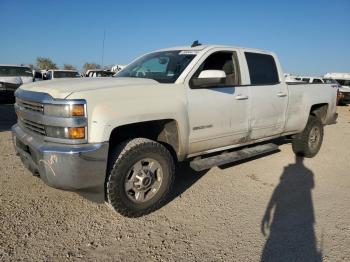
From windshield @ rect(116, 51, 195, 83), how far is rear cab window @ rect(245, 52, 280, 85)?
1102 mm

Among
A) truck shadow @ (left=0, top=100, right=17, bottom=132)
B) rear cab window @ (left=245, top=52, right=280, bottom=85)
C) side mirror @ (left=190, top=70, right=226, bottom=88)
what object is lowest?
truck shadow @ (left=0, top=100, right=17, bottom=132)

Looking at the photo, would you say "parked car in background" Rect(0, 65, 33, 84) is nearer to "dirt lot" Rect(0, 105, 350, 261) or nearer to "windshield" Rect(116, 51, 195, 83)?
"dirt lot" Rect(0, 105, 350, 261)

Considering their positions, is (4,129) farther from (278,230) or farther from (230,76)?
(278,230)

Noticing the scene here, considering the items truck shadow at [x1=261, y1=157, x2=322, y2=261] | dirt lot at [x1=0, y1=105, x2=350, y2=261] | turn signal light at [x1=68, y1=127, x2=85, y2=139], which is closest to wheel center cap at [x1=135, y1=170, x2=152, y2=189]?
dirt lot at [x1=0, y1=105, x2=350, y2=261]

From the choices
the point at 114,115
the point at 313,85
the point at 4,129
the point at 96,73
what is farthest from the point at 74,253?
the point at 96,73

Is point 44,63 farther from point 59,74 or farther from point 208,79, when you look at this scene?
point 208,79

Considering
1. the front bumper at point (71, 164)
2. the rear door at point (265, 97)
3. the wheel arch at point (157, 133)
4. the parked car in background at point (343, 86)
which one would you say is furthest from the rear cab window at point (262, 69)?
the parked car in background at point (343, 86)

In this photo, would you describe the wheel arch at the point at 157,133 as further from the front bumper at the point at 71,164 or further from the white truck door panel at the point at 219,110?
the front bumper at the point at 71,164

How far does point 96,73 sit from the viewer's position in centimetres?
1923

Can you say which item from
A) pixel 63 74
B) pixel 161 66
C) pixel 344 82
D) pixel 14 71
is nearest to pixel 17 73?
pixel 14 71

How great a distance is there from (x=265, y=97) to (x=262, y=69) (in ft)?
1.65

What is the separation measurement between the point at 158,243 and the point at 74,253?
0.77 metres

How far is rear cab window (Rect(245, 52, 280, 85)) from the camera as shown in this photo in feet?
16.4

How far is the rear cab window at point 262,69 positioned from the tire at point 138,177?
2009 mm
